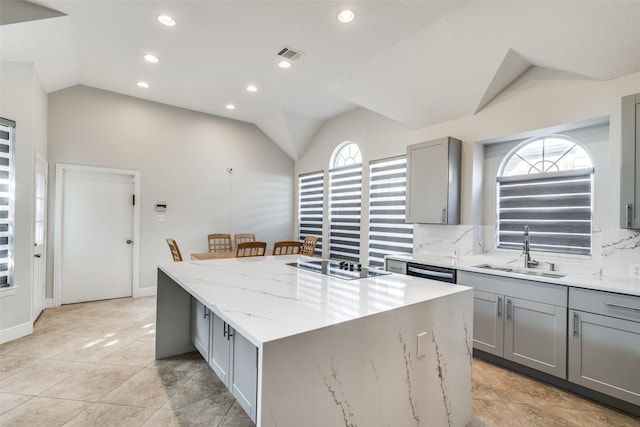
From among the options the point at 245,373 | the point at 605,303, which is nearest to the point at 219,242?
the point at 245,373

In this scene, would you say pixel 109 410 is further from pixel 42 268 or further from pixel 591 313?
pixel 591 313

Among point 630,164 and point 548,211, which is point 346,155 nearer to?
point 548,211

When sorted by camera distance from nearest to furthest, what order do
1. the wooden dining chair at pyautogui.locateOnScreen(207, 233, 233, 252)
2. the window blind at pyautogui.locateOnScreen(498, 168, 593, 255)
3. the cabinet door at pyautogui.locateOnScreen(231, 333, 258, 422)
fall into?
the cabinet door at pyautogui.locateOnScreen(231, 333, 258, 422)
the window blind at pyautogui.locateOnScreen(498, 168, 593, 255)
the wooden dining chair at pyautogui.locateOnScreen(207, 233, 233, 252)

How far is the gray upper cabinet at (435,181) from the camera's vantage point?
11.5 ft

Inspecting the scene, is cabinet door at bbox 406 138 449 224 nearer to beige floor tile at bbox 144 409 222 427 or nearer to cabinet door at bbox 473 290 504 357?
cabinet door at bbox 473 290 504 357

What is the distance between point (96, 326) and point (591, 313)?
4.99 metres

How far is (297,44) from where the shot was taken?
317 cm

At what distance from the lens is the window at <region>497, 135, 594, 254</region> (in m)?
2.91

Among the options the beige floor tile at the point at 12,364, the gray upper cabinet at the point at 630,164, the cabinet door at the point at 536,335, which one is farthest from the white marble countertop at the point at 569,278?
the beige floor tile at the point at 12,364

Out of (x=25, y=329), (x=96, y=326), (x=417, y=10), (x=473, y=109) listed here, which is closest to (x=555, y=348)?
(x=473, y=109)

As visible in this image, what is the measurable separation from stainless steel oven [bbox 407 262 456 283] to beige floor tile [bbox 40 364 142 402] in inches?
116

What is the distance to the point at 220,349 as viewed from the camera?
204cm

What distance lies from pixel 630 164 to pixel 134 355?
4.61 metres

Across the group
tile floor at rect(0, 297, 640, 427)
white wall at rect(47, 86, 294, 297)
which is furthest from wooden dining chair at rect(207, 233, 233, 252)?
tile floor at rect(0, 297, 640, 427)
